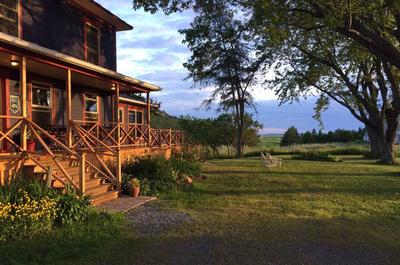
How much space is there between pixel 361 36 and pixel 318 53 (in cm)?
1181

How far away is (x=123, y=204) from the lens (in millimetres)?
11562

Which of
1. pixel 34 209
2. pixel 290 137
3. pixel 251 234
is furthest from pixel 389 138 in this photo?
pixel 290 137

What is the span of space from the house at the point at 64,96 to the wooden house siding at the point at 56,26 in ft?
0.11

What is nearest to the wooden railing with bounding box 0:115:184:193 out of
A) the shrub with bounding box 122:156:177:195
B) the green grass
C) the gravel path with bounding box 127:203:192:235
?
the shrub with bounding box 122:156:177:195

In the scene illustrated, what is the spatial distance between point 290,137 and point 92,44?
46.2m

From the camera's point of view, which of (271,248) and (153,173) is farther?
(153,173)

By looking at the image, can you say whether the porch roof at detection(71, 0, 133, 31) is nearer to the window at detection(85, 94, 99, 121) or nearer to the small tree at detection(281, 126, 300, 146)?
the window at detection(85, 94, 99, 121)

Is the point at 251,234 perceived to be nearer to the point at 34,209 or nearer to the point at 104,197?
the point at 34,209

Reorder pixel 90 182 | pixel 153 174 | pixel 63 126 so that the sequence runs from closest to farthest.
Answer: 1. pixel 90 182
2. pixel 153 174
3. pixel 63 126

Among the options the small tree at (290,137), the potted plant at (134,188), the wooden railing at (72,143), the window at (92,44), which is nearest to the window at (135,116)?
the wooden railing at (72,143)

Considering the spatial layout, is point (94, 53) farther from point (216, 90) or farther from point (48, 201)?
point (216, 90)

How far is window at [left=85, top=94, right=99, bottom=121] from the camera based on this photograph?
18922mm

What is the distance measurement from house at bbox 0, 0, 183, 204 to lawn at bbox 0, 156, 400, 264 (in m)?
2.55

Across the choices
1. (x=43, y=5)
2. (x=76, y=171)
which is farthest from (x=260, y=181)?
(x=43, y=5)
